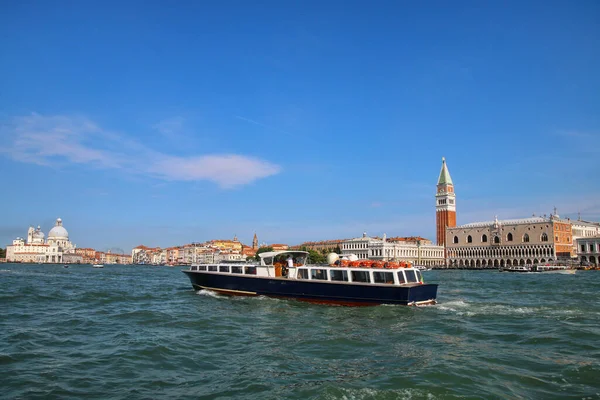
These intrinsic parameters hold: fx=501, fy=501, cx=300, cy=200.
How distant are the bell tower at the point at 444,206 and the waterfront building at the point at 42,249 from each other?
434ft

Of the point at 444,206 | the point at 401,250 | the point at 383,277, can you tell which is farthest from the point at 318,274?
the point at 444,206

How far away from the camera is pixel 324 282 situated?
23.5 meters

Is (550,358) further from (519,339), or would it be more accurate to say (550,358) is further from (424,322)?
(424,322)

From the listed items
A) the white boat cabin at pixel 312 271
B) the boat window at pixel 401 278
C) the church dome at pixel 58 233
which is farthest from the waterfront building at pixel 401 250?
the church dome at pixel 58 233

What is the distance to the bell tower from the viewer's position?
140 meters

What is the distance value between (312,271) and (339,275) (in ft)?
4.88

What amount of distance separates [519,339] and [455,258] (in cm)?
12157

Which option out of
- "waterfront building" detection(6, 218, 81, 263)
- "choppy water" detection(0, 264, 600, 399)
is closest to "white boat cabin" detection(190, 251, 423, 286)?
"choppy water" detection(0, 264, 600, 399)

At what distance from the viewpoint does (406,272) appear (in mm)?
23219

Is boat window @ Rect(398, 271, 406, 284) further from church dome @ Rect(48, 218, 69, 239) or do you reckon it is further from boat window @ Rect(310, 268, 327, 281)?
church dome @ Rect(48, 218, 69, 239)

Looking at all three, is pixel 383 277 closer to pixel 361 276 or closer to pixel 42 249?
pixel 361 276

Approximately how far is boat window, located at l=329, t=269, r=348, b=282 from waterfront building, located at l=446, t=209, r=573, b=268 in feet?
327

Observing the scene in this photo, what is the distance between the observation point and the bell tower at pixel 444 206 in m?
140

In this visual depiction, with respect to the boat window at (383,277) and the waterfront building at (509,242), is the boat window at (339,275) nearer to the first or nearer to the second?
the boat window at (383,277)
